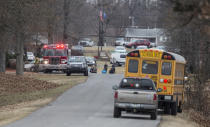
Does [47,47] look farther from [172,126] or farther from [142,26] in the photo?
[142,26]

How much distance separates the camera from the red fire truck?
50531mm

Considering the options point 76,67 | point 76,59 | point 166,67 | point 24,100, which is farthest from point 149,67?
point 76,59

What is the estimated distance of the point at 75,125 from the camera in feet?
55.9

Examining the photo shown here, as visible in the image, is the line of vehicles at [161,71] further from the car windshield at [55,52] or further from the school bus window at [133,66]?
the car windshield at [55,52]

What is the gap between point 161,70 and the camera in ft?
73.9

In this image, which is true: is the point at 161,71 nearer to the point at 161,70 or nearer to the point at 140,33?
the point at 161,70

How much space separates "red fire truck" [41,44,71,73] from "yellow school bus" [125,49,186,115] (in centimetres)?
2812

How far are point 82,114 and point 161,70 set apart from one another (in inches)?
161

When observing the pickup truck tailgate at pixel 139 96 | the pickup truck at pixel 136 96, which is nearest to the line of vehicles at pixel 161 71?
the pickup truck at pixel 136 96

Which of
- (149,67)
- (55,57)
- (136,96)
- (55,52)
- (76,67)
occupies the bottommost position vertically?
(136,96)

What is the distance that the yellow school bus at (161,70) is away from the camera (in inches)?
877

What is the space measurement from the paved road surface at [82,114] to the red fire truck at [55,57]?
16.1m

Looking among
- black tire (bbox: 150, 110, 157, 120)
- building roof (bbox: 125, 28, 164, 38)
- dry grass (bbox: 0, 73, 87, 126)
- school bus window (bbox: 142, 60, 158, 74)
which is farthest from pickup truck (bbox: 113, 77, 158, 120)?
building roof (bbox: 125, 28, 164, 38)

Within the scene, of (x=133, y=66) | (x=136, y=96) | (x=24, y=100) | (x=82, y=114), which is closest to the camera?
(x=136, y=96)
